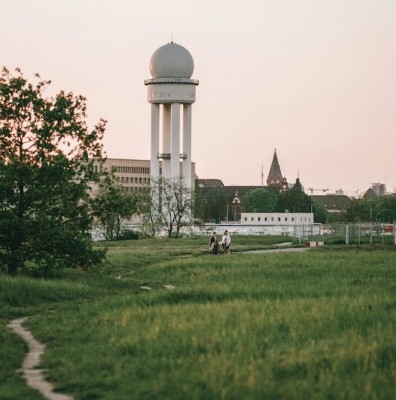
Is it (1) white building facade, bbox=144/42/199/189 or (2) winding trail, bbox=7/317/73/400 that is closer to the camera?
(2) winding trail, bbox=7/317/73/400

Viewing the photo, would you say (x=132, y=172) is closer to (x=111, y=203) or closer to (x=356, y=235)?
(x=356, y=235)

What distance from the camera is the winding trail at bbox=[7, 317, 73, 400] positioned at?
14028 mm

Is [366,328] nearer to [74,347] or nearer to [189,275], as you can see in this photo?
[74,347]

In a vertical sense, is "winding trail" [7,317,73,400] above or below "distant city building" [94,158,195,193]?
below

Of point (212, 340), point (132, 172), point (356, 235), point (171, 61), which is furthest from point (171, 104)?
point (212, 340)

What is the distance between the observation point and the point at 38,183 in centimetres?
3525

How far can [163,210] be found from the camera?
11006cm

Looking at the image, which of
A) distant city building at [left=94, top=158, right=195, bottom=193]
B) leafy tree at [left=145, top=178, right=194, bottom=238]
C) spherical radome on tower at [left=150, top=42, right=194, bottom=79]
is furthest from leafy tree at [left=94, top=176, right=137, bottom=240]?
distant city building at [left=94, top=158, right=195, bottom=193]

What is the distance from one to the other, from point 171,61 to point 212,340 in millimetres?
102703

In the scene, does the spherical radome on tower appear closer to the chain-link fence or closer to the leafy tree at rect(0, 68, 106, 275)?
the chain-link fence

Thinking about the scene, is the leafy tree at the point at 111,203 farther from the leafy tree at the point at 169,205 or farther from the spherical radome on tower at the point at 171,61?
the spherical radome on tower at the point at 171,61

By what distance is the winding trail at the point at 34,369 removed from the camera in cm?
1403

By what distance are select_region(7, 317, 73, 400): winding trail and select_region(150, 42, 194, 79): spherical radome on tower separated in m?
97.9

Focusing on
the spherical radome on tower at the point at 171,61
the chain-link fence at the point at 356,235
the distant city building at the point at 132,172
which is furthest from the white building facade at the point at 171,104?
the distant city building at the point at 132,172
